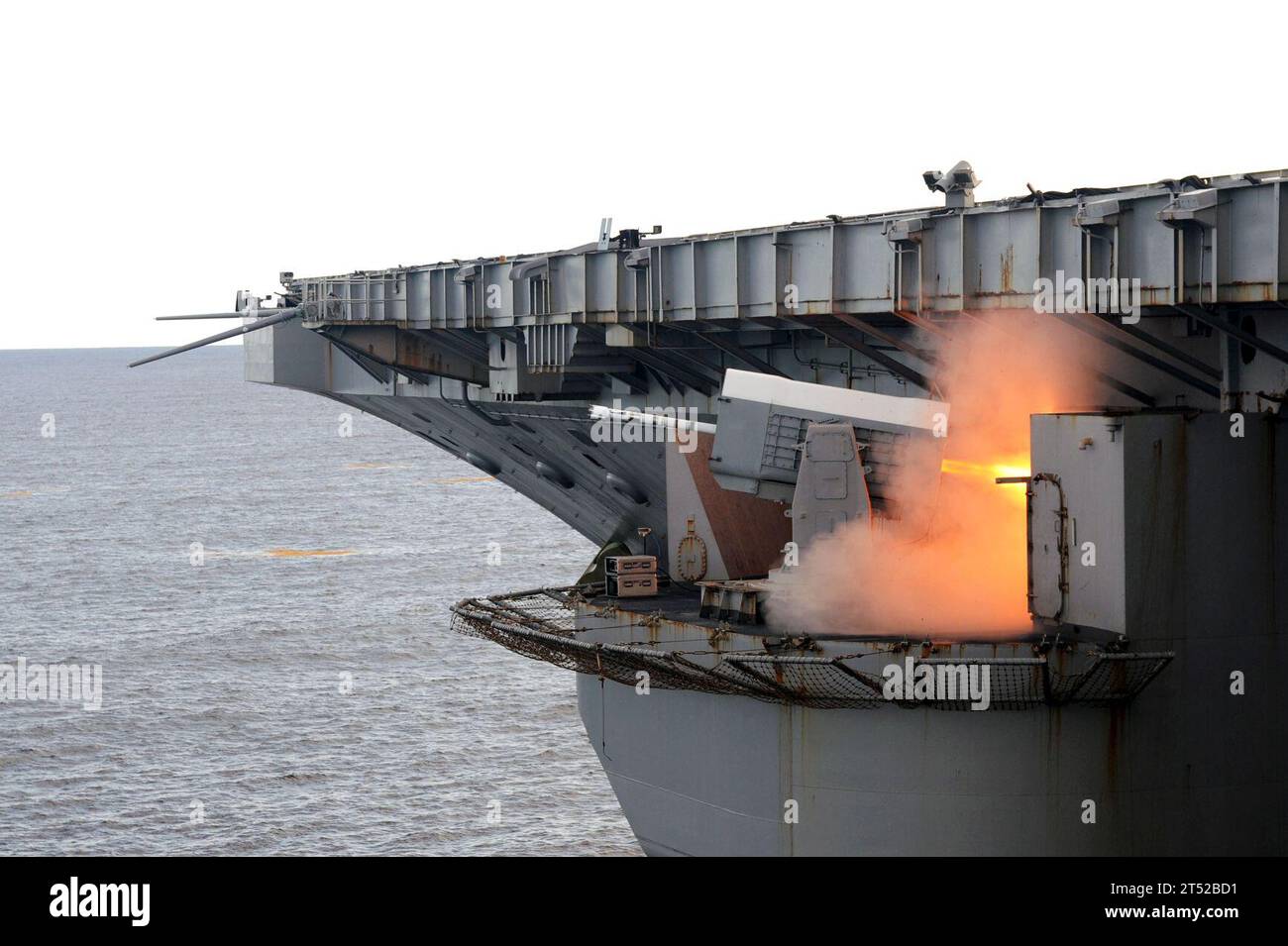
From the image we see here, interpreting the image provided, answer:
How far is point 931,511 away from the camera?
23719 millimetres

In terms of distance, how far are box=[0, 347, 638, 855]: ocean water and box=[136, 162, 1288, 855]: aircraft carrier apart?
15060 mm

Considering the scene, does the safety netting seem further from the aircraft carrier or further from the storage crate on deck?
the storage crate on deck

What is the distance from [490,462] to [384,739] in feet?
32.0

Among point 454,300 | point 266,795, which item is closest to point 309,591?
point 266,795

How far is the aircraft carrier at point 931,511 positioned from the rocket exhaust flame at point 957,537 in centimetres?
10

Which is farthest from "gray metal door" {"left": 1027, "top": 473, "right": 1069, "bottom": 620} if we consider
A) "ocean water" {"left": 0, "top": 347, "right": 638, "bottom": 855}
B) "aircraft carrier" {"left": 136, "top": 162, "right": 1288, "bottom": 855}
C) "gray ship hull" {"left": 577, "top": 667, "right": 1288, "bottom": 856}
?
"ocean water" {"left": 0, "top": 347, "right": 638, "bottom": 855}

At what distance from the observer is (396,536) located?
9775 cm

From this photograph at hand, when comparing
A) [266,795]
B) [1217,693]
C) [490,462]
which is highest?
[490,462]

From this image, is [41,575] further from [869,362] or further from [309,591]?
[869,362]

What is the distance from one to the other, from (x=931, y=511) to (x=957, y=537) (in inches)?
22.1

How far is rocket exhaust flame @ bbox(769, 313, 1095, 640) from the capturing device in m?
23.2
